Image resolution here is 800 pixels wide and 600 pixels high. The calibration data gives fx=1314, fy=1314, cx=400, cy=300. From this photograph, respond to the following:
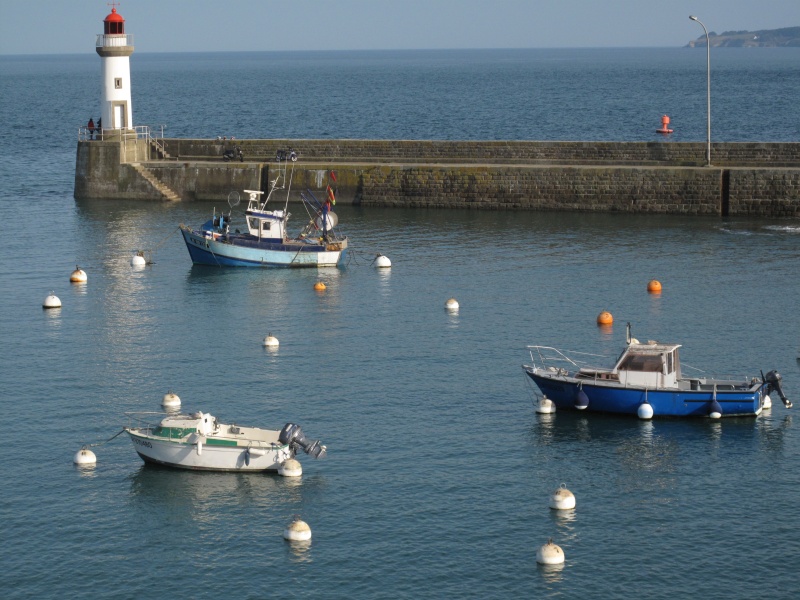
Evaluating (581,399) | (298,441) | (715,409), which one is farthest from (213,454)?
(715,409)

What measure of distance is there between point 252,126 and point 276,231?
6951 centimetres

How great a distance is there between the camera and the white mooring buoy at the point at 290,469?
1190 inches

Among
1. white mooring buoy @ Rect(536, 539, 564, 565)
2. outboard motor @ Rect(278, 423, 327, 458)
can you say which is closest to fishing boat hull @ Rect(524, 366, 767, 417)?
outboard motor @ Rect(278, 423, 327, 458)

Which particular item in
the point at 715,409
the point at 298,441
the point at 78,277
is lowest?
the point at 298,441

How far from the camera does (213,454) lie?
100 feet

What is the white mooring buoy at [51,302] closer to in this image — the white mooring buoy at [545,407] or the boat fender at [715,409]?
the white mooring buoy at [545,407]

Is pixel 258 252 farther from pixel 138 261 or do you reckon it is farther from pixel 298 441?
pixel 298 441

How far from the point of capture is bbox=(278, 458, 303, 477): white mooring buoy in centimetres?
3022

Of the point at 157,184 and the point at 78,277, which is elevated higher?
the point at 157,184

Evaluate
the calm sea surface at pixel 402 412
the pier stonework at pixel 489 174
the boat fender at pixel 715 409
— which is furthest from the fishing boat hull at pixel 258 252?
the boat fender at pixel 715 409

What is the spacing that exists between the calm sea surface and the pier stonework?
132 cm

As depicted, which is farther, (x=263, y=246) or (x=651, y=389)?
(x=263, y=246)

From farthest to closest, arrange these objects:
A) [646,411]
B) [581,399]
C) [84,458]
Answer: [581,399] < [646,411] < [84,458]

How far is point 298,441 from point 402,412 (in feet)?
15.3
